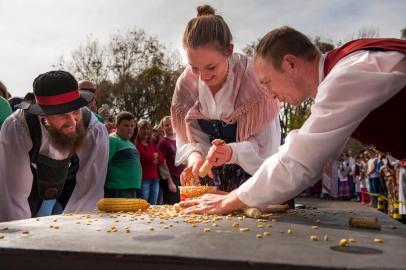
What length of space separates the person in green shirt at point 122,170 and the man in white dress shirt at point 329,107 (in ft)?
11.7

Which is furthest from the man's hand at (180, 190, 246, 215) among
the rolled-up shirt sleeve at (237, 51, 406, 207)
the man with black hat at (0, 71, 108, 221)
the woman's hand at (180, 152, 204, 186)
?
the man with black hat at (0, 71, 108, 221)

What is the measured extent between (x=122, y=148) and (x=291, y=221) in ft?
13.4

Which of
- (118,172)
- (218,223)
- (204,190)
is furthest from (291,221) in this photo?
(118,172)

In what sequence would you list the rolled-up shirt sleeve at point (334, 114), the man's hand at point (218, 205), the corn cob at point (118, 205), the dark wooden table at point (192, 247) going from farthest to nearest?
the corn cob at point (118, 205) < the man's hand at point (218, 205) < the rolled-up shirt sleeve at point (334, 114) < the dark wooden table at point (192, 247)

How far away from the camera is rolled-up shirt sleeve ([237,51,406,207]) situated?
178 centimetres

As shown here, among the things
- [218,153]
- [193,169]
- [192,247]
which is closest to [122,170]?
[193,169]

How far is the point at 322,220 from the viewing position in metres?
2.08

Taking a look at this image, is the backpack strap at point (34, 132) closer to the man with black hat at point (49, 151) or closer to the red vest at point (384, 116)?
the man with black hat at point (49, 151)

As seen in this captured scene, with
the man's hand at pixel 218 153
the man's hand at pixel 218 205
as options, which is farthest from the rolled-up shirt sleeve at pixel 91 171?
the man's hand at pixel 218 205

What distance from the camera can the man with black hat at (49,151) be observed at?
314 centimetres

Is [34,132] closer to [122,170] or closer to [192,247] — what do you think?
[192,247]

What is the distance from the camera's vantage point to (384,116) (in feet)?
6.39

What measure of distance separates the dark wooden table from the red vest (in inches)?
17.5

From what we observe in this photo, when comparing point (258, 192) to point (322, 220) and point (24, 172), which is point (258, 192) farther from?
point (24, 172)
